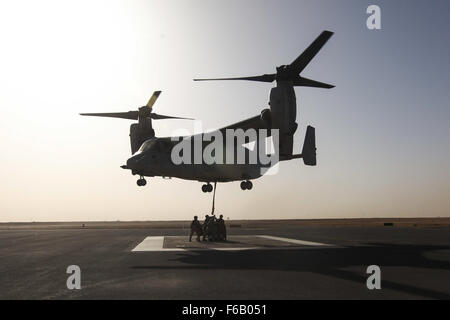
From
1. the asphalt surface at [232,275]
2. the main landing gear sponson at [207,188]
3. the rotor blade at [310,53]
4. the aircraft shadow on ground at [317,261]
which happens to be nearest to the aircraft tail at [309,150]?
the main landing gear sponson at [207,188]

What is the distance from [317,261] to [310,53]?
12224 millimetres

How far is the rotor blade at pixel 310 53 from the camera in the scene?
91.6ft

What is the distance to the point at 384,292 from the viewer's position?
46.3ft

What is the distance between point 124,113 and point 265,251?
20211 millimetres

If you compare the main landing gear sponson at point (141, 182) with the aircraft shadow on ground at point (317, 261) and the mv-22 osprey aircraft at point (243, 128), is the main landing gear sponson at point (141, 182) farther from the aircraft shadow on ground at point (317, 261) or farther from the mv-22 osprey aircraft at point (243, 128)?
the aircraft shadow on ground at point (317, 261)

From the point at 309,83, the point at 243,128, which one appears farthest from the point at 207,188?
the point at 309,83

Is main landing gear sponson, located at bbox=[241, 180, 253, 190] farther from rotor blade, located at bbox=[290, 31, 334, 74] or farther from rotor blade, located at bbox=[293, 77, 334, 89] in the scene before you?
rotor blade, located at bbox=[290, 31, 334, 74]

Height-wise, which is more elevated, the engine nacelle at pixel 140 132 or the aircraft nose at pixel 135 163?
the engine nacelle at pixel 140 132

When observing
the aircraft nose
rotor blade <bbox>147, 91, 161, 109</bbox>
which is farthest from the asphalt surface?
rotor blade <bbox>147, 91, 161, 109</bbox>

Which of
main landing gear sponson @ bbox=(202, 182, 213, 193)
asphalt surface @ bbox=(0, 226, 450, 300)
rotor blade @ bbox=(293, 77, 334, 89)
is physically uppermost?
rotor blade @ bbox=(293, 77, 334, 89)

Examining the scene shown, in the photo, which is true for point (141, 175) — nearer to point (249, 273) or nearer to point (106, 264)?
point (106, 264)

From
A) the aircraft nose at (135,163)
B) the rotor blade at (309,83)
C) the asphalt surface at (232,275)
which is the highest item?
the rotor blade at (309,83)

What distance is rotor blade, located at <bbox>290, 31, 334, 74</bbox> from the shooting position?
1099 inches
